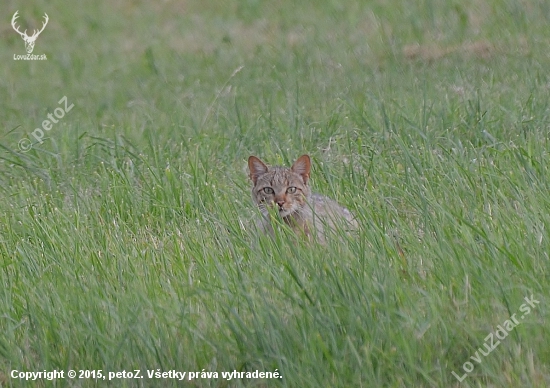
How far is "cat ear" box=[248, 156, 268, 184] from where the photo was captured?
671 cm

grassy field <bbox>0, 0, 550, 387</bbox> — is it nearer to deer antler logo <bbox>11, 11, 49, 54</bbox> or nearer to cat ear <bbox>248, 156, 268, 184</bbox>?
cat ear <bbox>248, 156, 268, 184</bbox>

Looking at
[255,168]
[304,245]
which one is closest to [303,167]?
[255,168]

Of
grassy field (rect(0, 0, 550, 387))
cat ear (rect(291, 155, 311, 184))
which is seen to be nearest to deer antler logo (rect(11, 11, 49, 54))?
grassy field (rect(0, 0, 550, 387))

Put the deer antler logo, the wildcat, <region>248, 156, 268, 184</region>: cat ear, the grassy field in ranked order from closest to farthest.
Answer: the grassy field < the wildcat < <region>248, 156, 268, 184</region>: cat ear < the deer antler logo

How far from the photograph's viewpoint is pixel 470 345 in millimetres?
4223

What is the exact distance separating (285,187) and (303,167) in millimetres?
195

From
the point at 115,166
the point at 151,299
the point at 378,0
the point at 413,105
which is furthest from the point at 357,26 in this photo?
the point at 151,299

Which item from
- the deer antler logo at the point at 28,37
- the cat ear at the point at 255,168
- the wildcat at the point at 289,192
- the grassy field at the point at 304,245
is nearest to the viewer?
the grassy field at the point at 304,245

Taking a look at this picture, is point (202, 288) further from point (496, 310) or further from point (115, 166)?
point (115, 166)

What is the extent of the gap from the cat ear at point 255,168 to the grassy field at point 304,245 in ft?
0.41

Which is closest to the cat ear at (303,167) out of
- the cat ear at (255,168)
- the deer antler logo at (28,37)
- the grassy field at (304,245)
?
the grassy field at (304,245)

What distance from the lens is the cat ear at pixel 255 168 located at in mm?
6715

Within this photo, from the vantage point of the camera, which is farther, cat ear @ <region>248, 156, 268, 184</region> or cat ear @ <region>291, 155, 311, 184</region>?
cat ear @ <region>248, 156, 268, 184</region>

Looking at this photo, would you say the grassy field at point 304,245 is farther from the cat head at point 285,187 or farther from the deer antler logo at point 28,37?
the deer antler logo at point 28,37
